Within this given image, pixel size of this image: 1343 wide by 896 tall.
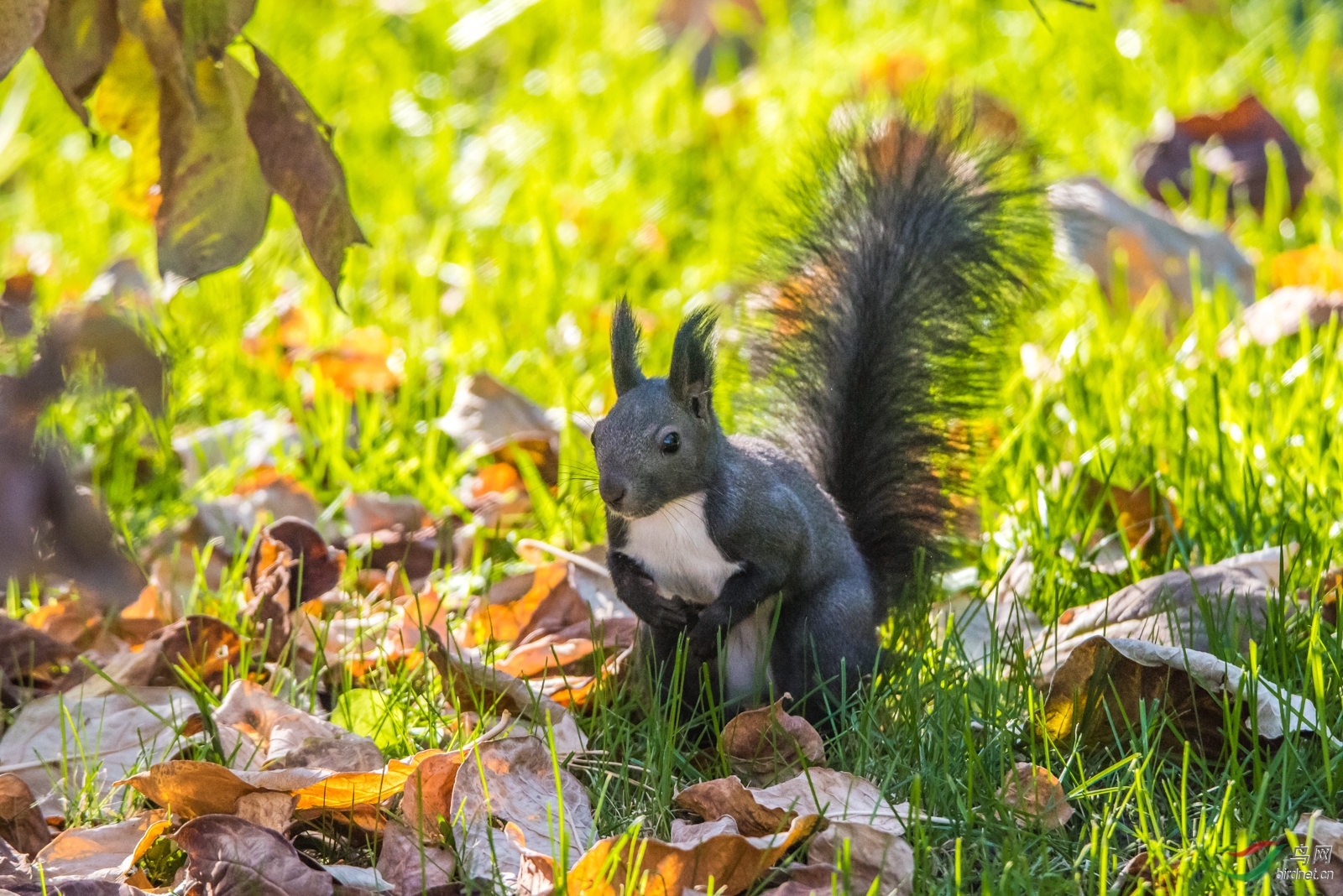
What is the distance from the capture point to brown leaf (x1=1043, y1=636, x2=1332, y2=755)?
1.57m

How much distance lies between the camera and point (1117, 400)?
2.55 meters

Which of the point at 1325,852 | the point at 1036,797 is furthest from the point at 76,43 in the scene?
the point at 1325,852

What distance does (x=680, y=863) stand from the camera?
130 cm

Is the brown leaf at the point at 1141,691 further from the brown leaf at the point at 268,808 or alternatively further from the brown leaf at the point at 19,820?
the brown leaf at the point at 19,820

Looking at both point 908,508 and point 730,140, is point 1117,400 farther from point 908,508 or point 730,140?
point 730,140

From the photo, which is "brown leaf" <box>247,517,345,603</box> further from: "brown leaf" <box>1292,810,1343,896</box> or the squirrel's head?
"brown leaf" <box>1292,810,1343,896</box>

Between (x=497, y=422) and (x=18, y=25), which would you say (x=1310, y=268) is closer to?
(x=497, y=422)

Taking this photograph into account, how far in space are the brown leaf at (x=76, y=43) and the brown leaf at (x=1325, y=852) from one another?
1.44m

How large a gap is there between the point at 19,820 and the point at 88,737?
257mm

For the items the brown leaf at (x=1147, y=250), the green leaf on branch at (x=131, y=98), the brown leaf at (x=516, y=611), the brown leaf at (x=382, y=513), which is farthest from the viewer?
the brown leaf at (x=1147, y=250)

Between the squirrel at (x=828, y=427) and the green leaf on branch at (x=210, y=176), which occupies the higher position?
the green leaf on branch at (x=210, y=176)

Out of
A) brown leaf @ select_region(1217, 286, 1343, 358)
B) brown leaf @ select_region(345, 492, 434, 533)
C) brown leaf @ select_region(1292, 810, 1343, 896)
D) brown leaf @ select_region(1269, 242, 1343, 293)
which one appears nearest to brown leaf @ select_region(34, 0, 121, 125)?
brown leaf @ select_region(345, 492, 434, 533)

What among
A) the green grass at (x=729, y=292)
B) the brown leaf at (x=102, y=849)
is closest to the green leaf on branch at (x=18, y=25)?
the green grass at (x=729, y=292)

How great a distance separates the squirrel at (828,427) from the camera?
1.64m
